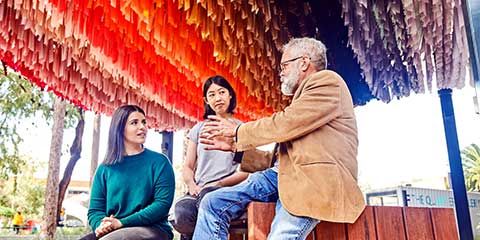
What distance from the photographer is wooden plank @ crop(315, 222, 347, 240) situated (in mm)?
1285

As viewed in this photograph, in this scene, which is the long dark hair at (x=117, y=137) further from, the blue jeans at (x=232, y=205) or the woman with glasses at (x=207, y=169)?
the blue jeans at (x=232, y=205)

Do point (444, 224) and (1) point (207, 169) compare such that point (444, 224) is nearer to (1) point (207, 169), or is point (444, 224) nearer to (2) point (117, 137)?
(1) point (207, 169)

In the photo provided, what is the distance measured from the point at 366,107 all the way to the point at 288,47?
6.99 ft

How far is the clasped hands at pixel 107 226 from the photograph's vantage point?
1809 millimetres

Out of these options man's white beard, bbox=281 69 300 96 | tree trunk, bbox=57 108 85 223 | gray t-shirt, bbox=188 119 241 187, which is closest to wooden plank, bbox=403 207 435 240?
man's white beard, bbox=281 69 300 96

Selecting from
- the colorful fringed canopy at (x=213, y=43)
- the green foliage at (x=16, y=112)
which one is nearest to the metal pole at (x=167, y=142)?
the colorful fringed canopy at (x=213, y=43)

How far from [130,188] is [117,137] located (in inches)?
12.1

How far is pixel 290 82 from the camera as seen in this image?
1466 millimetres

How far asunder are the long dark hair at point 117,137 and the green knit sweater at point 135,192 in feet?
0.11

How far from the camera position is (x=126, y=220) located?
6.02ft

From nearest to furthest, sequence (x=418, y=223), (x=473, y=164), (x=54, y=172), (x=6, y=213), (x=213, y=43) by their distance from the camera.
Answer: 1. (x=473, y=164)
2. (x=418, y=223)
3. (x=213, y=43)
4. (x=54, y=172)
5. (x=6, y=213)

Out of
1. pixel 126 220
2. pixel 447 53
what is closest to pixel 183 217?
pixel 126 220

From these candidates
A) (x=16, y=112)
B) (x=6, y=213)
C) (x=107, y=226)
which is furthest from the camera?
(x=6, y=213)

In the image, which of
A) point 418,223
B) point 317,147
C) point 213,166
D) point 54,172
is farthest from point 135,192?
point 54,172
